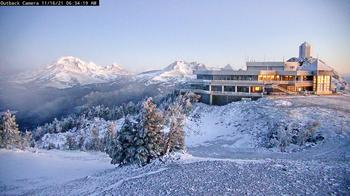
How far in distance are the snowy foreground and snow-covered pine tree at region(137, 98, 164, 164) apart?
197 centimetres

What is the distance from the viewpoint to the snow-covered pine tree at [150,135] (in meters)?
28.7

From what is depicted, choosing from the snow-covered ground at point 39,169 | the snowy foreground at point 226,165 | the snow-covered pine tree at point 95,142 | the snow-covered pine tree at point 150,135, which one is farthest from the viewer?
the snow-covered pine tree at point 95,142

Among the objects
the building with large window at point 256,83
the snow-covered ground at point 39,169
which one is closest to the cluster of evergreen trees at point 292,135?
the building with large window at point 256,83

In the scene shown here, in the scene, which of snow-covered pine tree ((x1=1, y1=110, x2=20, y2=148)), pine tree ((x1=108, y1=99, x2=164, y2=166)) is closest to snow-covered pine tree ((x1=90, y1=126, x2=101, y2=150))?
snow-covered pine tree ((x1=1, y1=110, x2=20, y2=148))

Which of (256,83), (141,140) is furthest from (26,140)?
(256,83)

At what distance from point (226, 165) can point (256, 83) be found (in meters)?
45.9

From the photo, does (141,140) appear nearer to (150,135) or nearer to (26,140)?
(150,135)

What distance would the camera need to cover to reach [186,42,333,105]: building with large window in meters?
66.4

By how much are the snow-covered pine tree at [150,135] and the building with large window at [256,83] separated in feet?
127

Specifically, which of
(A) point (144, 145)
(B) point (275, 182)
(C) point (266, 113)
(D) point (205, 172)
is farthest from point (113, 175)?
(C) point (266, 113)

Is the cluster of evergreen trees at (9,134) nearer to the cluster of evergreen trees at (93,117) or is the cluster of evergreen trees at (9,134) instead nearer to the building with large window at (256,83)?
the cluster of evergreen trees at (93,117)

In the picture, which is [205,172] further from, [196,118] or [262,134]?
[196,118]

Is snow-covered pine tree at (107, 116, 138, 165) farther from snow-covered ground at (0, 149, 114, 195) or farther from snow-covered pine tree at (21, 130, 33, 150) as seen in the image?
snow-covered pine tree at (21, 130, 33, 150)

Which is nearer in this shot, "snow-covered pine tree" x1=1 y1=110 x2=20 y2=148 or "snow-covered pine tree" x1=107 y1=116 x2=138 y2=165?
"snow-covered pine tree" x1=107 y1=116 x2=138 y2=165
